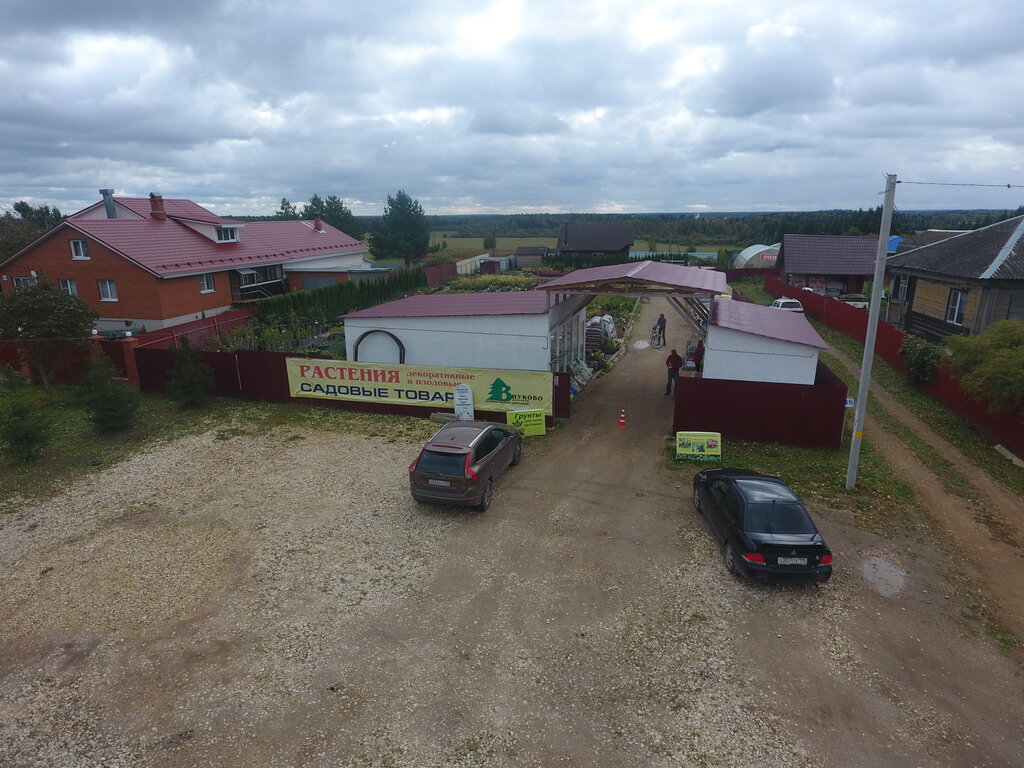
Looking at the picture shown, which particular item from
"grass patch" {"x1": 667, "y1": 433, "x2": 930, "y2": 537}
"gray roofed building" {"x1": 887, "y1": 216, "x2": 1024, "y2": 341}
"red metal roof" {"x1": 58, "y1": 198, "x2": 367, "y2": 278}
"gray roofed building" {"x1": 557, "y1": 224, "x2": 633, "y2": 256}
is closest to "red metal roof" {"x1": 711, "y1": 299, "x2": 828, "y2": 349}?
"grass patch" {"x1": 667, "y1": 433, "x2": 930, "y2": 537}

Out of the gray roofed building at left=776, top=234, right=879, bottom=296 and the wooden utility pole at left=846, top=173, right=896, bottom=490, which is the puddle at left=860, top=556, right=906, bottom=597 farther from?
the gray roofed building at left=776, top=234, right=879, bottom=296

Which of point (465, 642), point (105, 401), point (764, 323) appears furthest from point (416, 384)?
point (764, 323)

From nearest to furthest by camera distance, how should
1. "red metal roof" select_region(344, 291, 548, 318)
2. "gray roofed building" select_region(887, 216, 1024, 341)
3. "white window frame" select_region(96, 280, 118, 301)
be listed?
"red metal roof" select_region(344, 291, 548, 318), "gray roofed building" select_region(887, 216, 1024, 341), "white window frame" select_region(96, 280, 118, 301)

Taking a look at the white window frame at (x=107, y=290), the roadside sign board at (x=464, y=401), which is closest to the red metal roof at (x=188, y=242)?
the white window frame at (x=107, y=290)

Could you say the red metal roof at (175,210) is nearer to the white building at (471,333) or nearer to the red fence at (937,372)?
the white building at (471,333)

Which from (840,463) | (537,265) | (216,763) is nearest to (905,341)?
(840,463)

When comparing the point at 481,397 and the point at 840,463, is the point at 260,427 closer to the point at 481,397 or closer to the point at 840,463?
the point at 481,397
